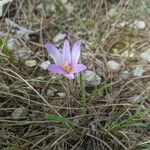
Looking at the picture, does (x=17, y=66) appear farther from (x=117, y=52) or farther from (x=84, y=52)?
(x=117, y=52)

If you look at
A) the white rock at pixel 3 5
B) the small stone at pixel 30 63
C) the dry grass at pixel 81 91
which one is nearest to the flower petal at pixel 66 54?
the dry grass at pixel 81 91

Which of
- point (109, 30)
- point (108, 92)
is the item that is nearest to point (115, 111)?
point (108, 92)

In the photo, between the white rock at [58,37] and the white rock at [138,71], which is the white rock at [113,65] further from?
the white rock at [58,37]

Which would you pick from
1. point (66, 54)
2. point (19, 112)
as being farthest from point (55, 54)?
point (19, 112)

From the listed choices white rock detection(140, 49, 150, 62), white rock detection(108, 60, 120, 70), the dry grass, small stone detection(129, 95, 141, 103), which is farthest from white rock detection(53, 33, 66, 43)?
small stone detection(129, 95, 141, 103)

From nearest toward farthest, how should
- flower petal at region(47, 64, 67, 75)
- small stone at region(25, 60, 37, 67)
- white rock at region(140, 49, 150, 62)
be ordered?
flower petal at region(47, 64, 67, 75)
small stone at region(25, 60, 37, 67)
white rock at region(140, 49, 150, 62)

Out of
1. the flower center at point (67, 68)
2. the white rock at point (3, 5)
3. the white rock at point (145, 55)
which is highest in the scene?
the white rock at point (3, 5)

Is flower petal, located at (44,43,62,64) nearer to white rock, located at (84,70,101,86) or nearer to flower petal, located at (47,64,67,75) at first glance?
flower petal, located at (47,64,67,75)

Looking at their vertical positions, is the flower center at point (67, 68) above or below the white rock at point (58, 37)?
above
